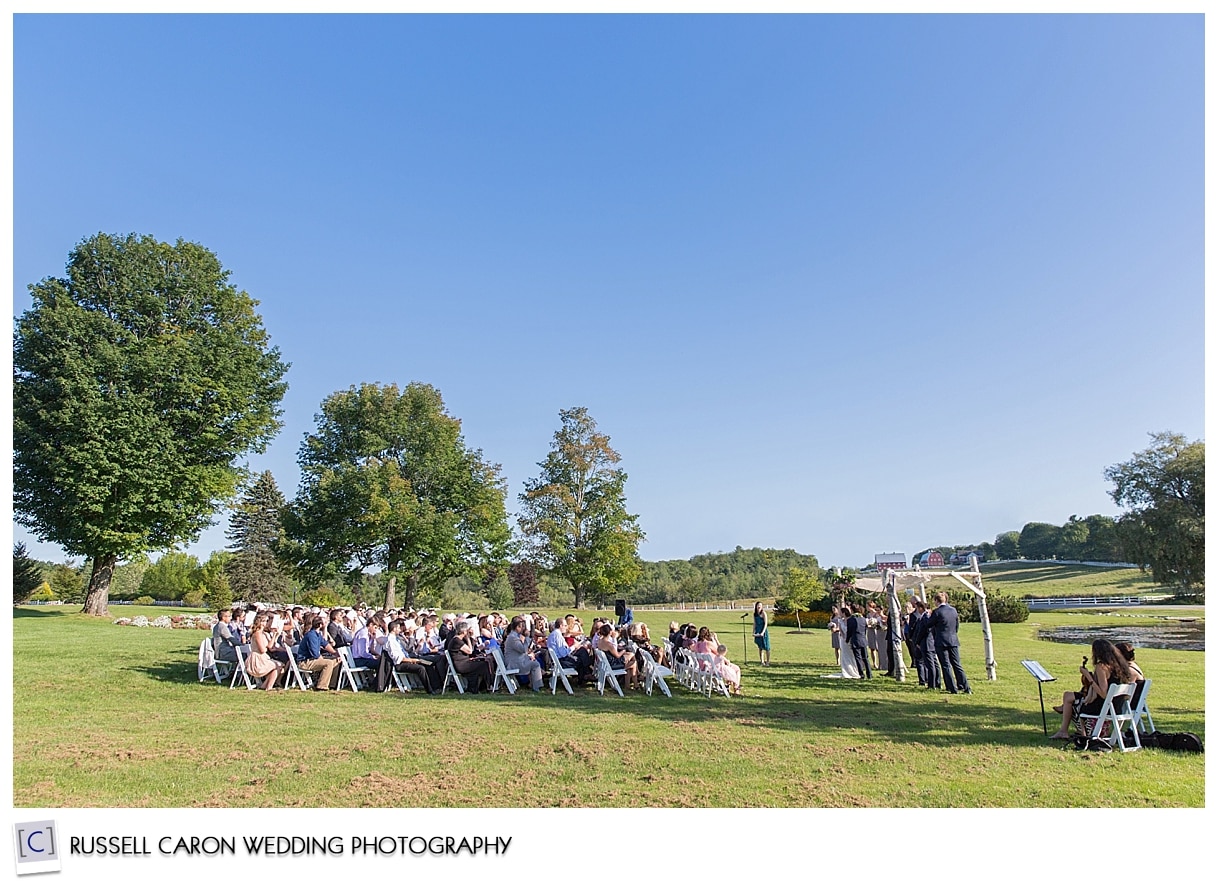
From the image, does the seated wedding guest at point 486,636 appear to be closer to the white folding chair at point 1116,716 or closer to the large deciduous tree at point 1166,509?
the white folding chair at point 1116,716

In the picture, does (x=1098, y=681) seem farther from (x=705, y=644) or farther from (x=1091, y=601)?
(x=1091, y=601)

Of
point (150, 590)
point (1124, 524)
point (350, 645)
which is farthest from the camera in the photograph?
point (150, 590)

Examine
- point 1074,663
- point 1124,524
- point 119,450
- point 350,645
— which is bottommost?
point 1074,663

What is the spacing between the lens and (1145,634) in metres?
28.6

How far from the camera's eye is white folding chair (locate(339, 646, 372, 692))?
43.5 feet

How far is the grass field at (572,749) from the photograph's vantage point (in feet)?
21.2

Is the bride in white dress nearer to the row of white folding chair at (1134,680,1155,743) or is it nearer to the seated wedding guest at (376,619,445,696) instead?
the row of white folding chair at (1134,680,1155,743)

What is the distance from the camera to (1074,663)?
56.6 feet

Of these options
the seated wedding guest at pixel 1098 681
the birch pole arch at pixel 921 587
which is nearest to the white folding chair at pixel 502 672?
the birch pole arch at pixel 921 587

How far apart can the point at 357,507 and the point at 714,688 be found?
26.1 m

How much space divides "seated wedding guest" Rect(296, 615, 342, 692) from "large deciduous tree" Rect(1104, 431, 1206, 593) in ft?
141

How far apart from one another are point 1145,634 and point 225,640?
30.4 metres
